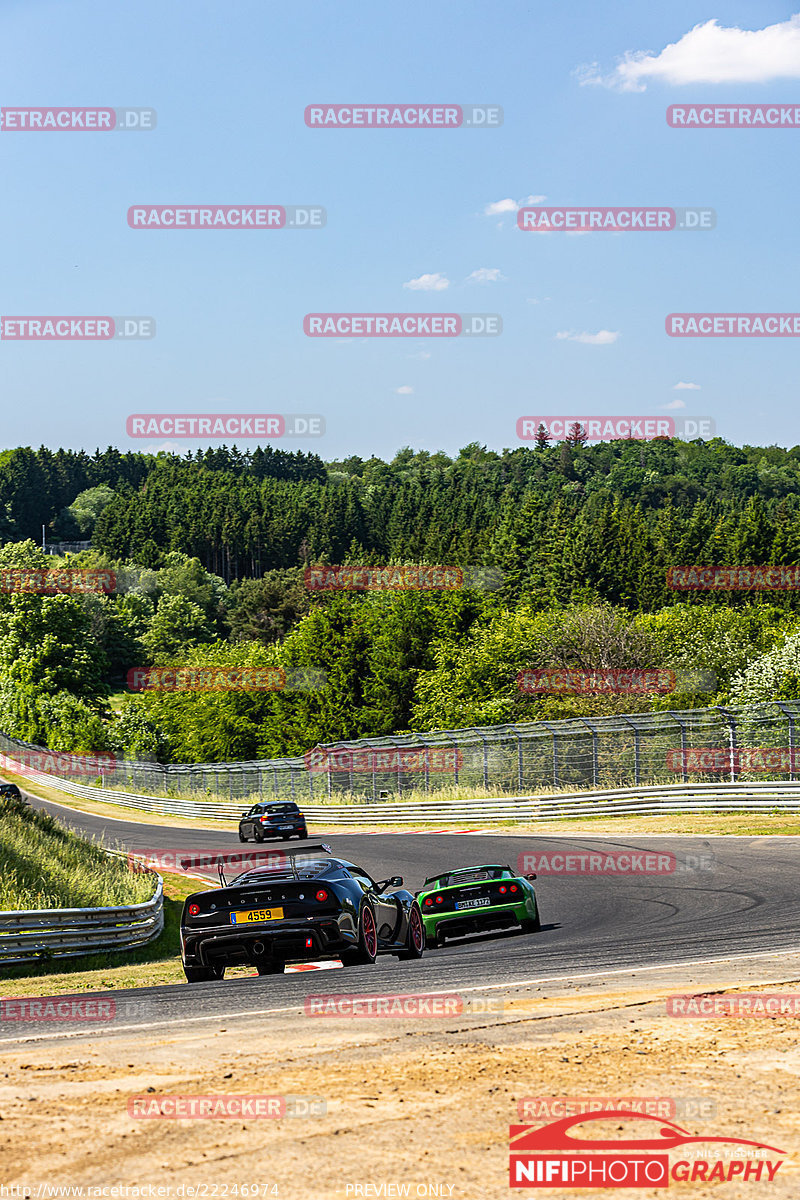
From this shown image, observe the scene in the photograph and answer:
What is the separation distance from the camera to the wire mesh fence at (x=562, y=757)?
86.7 feet

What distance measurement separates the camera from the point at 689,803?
27.6m

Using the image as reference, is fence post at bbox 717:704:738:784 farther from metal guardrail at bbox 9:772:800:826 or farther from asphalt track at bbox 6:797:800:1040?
asphalt track at bbox 6:797:800:1040

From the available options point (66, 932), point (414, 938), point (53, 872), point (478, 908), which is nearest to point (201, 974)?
point (414, 938)

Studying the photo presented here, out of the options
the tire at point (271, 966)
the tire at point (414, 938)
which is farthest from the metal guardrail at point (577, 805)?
the tire at point (271, 966)

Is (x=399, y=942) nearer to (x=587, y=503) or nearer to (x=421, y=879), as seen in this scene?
(x=421, y=879)

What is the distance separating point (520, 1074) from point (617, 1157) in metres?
1.18

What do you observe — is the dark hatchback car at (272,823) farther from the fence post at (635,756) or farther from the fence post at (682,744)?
the fence post at (682,744)

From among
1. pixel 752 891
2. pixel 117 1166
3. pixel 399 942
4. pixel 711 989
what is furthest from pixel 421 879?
pixel 117 1166

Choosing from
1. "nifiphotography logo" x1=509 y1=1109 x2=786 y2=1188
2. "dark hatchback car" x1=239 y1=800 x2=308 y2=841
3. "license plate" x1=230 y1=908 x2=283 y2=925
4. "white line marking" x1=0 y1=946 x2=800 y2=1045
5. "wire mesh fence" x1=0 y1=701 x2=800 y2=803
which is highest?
"nifiphotography logo" x1=509 y1=1109 x2=786 y2=1188

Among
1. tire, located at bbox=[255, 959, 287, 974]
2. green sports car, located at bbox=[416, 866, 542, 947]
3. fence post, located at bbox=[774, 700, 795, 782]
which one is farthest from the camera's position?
fence post, located at bbox=[774, 700, 795, 782]

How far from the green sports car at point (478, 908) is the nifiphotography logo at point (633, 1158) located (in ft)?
27.0

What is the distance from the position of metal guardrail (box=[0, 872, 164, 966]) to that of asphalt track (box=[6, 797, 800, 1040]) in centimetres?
331

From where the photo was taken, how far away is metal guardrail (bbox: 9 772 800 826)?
25812 millimetres

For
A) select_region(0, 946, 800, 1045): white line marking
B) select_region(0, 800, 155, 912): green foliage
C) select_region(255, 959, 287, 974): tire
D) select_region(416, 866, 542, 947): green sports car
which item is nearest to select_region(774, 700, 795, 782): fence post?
select_region(0, 800, 155, 912): green foliage
